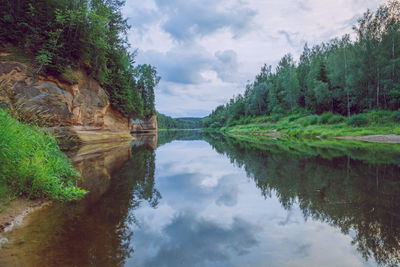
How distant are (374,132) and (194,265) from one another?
27.8 meters

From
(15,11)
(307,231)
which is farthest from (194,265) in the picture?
(15,11)

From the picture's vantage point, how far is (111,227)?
3.72 m

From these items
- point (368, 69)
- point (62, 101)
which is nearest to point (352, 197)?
point (62, 101)

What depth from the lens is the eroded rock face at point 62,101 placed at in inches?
523

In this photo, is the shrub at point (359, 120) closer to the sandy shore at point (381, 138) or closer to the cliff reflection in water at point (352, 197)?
the sandy shore at point (381, 138)

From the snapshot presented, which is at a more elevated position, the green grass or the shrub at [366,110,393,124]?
the shrub at [366,110,393,124]

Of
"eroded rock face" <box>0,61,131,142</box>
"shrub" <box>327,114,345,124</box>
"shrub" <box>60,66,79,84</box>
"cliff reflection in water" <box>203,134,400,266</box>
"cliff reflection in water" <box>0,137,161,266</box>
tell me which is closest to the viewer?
"cliff reflection in water" <box>0,137,161,266</box>

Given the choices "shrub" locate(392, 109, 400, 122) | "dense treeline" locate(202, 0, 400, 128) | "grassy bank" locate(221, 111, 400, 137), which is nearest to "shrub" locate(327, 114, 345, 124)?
"grassy bank" locate(221, 111, 400, 137)

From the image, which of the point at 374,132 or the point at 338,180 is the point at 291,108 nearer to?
the point at 374,132

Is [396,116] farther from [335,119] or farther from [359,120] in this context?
[335,119]

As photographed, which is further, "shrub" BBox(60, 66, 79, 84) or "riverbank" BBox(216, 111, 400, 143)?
"riverbank" BBox(216, 111, 400, 143)

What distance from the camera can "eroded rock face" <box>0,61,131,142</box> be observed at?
13297 mm

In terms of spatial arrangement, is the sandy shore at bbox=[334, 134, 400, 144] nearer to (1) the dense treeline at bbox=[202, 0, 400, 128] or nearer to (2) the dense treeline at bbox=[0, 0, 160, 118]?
(1) the dense treeline at bbox=[202, 0, 400, 128]

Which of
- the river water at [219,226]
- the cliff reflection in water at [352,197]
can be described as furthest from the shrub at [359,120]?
the river water at [219,226]
